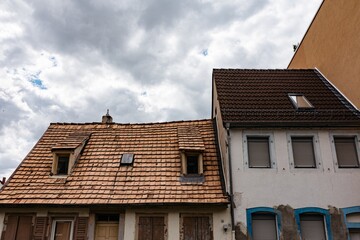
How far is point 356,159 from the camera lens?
40.5 ft

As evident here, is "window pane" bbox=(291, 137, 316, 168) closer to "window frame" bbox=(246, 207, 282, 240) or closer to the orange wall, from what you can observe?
"window frame" bbox=(246, 207, 282, 240)

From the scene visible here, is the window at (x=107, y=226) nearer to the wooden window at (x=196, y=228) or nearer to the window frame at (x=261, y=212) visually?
the wooden window at (x=196, y=228)

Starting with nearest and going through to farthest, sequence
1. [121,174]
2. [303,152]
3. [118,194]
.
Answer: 1. [118,194]
2. [303,152]
3. [121,174]

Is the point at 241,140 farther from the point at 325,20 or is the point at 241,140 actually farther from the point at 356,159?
the point at 325,20

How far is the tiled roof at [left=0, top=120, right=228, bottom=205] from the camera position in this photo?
1192cm

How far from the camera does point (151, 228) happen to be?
11.8m

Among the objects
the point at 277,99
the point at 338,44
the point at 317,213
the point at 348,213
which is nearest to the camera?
the point at 348,213

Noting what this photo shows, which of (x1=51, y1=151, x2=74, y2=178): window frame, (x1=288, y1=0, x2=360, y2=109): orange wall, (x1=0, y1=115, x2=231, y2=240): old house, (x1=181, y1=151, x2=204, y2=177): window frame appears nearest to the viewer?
(x1=0, y1=115, x2=231, y2=240): old house

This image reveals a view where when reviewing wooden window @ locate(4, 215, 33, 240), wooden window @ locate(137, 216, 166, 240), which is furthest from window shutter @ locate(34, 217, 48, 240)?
wooden window @ locate(137, 216, 166, 240)

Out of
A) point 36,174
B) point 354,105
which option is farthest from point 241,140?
point 36,174

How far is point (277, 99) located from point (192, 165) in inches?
190

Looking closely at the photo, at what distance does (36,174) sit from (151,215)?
5.12 meters

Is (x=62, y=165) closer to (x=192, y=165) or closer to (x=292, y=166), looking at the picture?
(x=192, y=165)

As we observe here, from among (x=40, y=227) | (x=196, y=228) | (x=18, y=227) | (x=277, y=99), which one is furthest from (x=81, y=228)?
(x=277, y=99)
